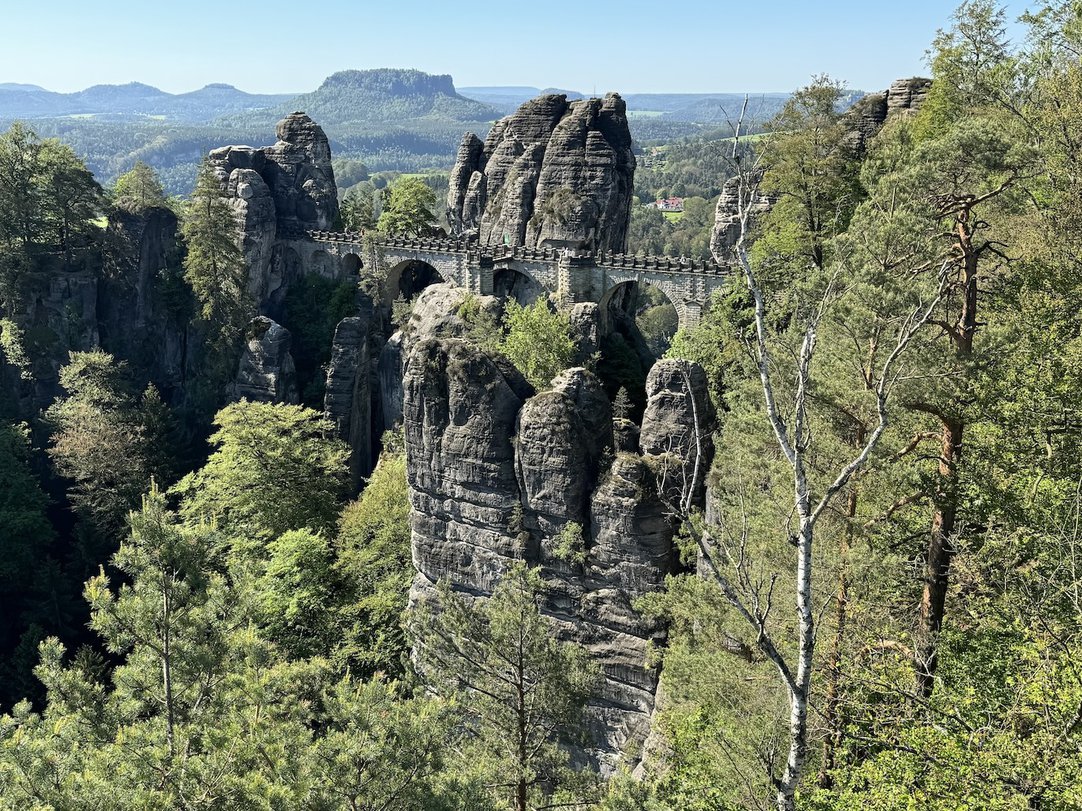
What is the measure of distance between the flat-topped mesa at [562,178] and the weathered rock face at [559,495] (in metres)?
25.0

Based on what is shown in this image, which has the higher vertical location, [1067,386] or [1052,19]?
[1052,19]

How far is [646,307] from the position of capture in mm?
99562

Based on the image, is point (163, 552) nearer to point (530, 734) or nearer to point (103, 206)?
point (530, 734)

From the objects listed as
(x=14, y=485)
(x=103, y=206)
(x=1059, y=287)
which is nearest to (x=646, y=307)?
(x=103, y=206)

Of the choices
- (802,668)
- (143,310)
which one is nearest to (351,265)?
(143,310)

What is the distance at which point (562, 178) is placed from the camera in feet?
150

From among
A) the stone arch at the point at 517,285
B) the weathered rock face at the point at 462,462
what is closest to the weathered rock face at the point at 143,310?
the stone arch at the point at 517,285

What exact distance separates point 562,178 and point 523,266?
553 cm

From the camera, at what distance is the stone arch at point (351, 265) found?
51.0 metres

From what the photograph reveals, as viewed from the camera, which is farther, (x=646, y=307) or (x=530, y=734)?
(x=646, y=307)

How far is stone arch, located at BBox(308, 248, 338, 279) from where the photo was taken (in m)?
51.7

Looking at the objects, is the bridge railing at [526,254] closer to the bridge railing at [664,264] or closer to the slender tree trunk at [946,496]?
the bridge railing at [664,264]

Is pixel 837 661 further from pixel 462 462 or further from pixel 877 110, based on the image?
pixel 877 110

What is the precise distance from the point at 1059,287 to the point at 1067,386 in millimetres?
2547
